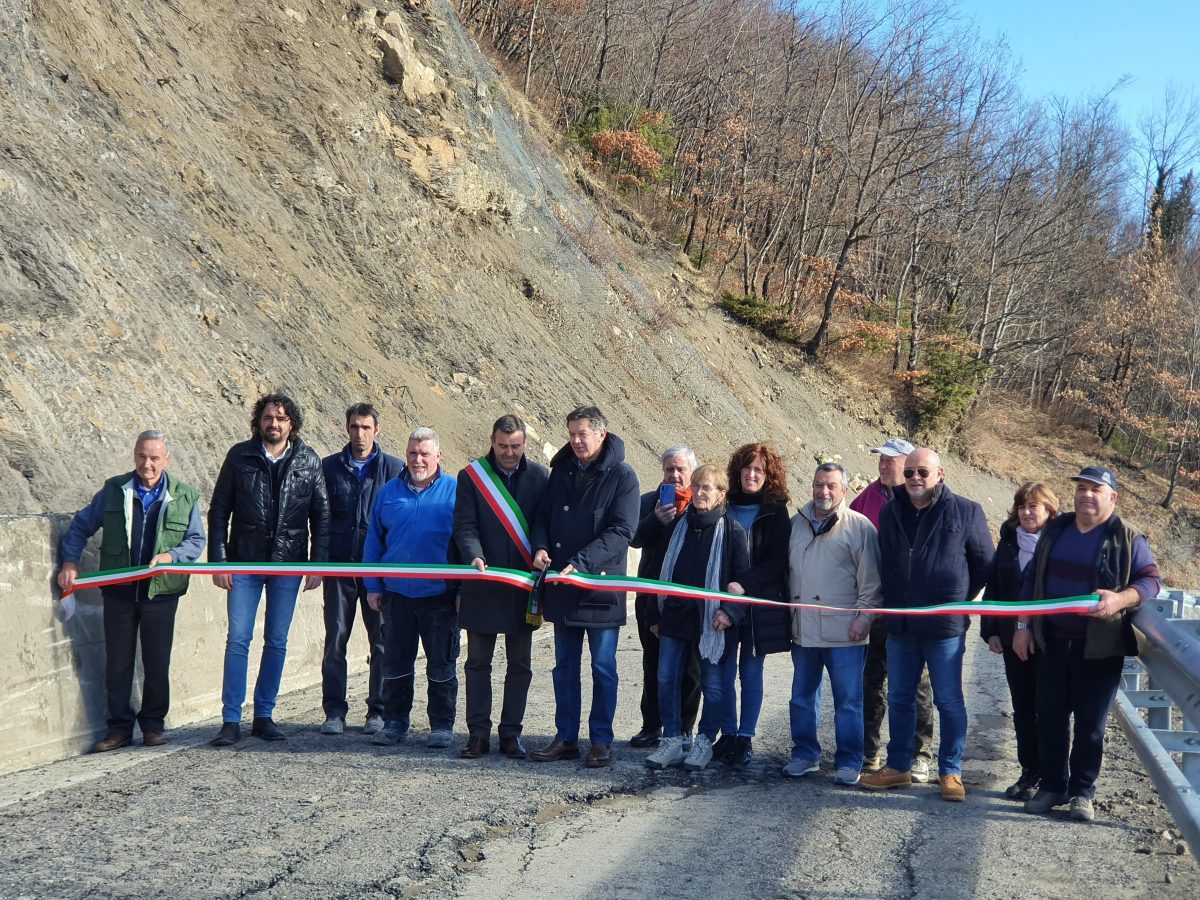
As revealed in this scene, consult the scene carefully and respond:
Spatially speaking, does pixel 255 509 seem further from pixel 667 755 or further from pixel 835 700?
pixel 835 700

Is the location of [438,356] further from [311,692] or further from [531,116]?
[531,116]

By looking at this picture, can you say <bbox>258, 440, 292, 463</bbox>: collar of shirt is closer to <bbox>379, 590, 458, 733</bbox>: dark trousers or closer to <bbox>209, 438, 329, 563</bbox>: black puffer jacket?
<bbox>209, 438, 329, 563</bbox>: black puffer jacket

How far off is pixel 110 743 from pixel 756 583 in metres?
4.27

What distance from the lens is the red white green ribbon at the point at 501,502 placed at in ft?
24.9

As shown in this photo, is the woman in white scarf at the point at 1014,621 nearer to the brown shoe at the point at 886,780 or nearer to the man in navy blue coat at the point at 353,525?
the brown shoe at the point at 886,780

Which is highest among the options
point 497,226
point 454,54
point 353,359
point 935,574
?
point 454,54

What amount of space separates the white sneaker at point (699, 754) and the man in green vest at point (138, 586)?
3443mm

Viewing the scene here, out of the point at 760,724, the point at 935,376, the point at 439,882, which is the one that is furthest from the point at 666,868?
the point at 935,376

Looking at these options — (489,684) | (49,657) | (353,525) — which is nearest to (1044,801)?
(489,684)

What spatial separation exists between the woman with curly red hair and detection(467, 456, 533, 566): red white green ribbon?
54.6 inches

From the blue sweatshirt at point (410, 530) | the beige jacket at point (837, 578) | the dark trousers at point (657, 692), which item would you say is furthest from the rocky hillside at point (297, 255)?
the beige jacket at point (837, 578)

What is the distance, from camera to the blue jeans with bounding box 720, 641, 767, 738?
7.34 metres

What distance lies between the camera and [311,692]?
30.7ft

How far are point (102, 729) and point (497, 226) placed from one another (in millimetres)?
15750
